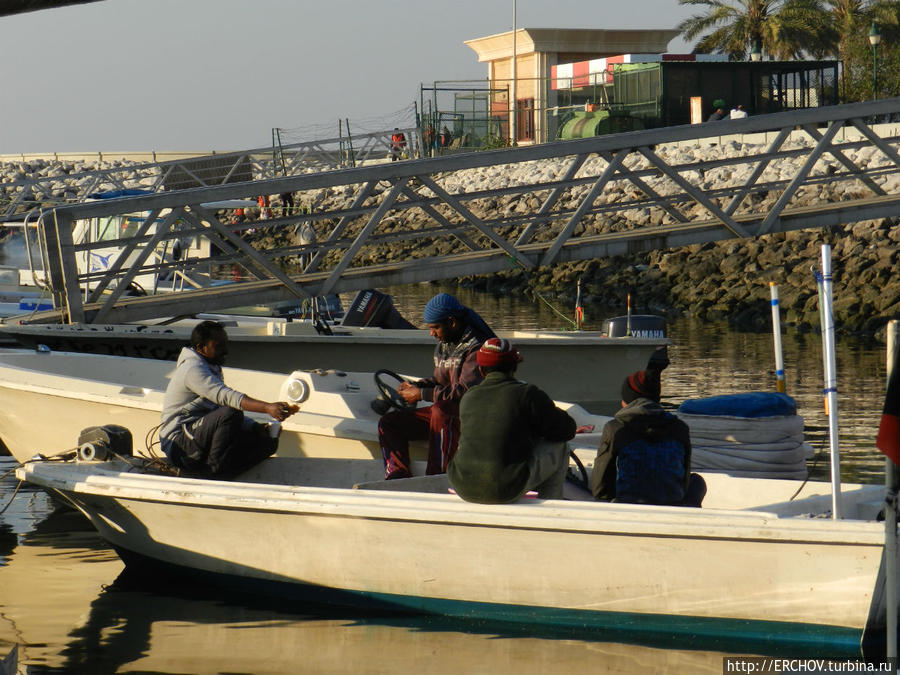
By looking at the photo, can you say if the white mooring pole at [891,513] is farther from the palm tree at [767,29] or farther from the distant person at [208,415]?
the palm tree at [767,29]

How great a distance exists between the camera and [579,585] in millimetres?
7066

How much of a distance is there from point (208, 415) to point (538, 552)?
2.59m

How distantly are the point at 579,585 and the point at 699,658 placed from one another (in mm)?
761

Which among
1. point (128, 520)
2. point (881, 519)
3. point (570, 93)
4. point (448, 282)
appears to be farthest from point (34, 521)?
point (570, 93)

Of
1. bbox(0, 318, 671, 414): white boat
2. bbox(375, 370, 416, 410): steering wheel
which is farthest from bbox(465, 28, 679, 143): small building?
bbox(375, 370, 416, 410): steering wheel

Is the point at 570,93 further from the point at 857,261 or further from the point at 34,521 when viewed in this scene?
the point at 34,521

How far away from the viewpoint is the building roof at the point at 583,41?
153 feet

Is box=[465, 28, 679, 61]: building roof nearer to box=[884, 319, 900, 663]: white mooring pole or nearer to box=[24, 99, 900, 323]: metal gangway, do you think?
box=[24, 99, 900, 323]: metal gangway

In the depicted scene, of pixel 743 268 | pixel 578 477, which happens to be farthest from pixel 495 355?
pixel 743 268

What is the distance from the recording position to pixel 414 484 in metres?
7.71

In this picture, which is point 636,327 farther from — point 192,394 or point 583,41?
point 583,41

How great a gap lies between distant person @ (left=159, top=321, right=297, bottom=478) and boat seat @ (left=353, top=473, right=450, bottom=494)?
3.10ft

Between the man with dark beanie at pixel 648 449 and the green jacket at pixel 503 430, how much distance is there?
1.21 ft

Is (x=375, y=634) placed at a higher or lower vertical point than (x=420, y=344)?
lower
